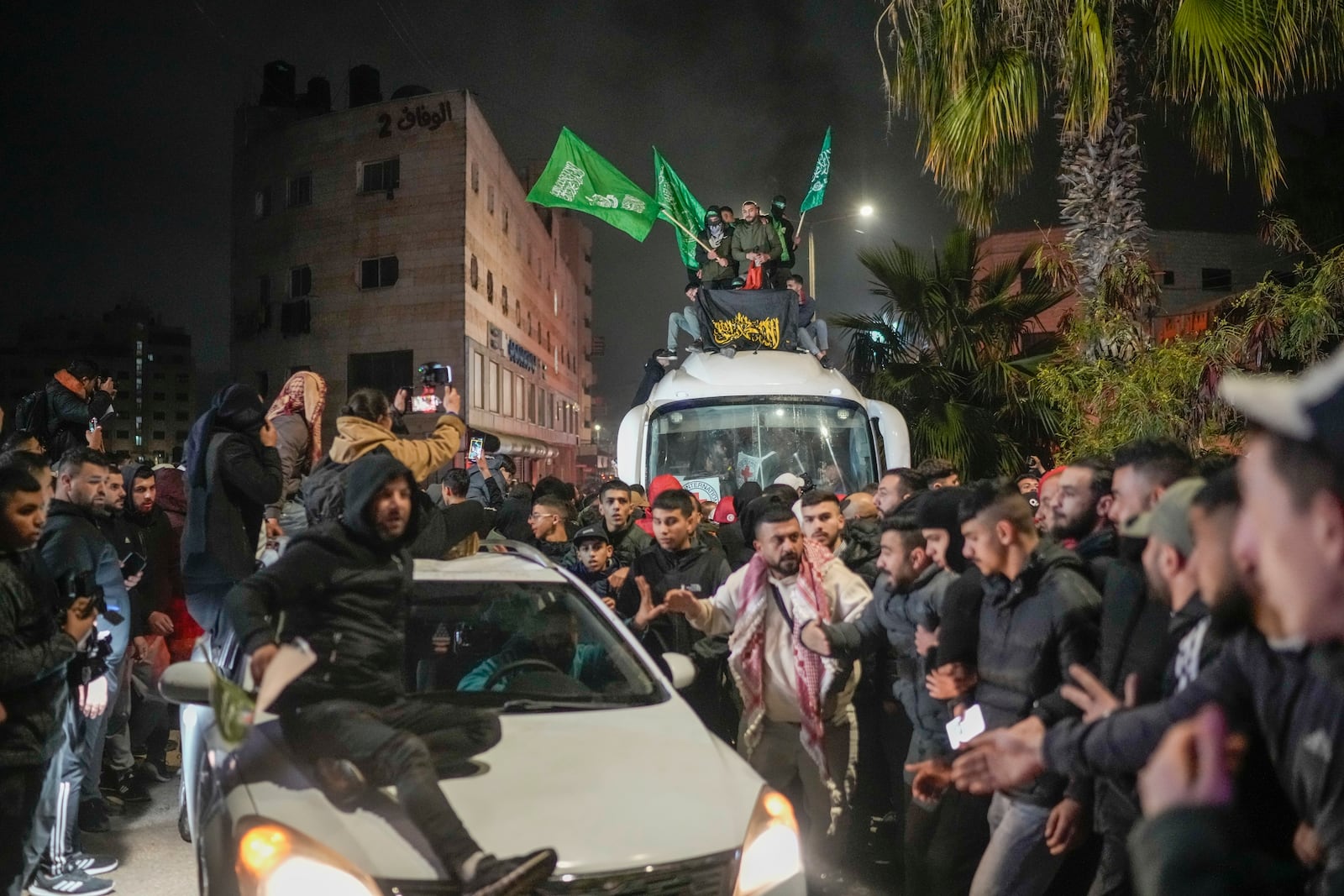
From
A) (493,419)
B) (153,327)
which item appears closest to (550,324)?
(493,419)

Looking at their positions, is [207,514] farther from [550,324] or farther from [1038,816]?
[550,324]

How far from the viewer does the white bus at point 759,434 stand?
9.99 metres

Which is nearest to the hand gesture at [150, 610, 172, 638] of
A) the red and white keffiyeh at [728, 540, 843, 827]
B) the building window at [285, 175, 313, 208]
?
the red and white keffiyeh at [728, 540, 843, 827]

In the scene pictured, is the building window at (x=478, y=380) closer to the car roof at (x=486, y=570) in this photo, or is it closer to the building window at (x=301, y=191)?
the building window at (x=301, y=191)

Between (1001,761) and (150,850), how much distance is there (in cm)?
468

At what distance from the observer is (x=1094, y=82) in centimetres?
909

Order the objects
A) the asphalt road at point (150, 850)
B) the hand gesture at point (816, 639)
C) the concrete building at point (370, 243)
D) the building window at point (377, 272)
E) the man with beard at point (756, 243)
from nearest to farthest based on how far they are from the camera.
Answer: the hand gesture at point (816, 639)
the asphalt road at point (150, 850)
the man with beard at point (756, 243)
the concrete building at point (370, 243)
the building window at point (377, 272)

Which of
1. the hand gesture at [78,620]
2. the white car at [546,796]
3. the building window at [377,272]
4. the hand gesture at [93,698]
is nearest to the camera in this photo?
the white car at [546,796]

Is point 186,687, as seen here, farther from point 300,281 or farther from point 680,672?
point 300,281

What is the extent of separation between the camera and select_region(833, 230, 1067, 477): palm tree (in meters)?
13.0

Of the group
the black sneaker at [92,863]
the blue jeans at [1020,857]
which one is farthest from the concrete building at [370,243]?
the blue jeans at [1020,857]

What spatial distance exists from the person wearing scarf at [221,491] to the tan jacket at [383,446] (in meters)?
0.71

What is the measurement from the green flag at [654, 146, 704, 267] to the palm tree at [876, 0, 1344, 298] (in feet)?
12.3

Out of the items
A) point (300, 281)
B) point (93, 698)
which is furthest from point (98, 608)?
point (300, 281)
